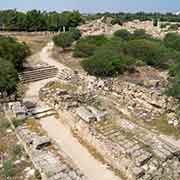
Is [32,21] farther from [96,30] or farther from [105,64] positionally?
[105,64]

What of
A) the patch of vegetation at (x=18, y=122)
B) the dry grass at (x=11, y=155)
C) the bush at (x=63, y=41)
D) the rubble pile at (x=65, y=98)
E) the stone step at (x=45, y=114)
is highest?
the bush at (x=63, y=41)

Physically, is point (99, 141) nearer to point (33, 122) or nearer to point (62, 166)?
point (62, 166)

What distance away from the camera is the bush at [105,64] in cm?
2192

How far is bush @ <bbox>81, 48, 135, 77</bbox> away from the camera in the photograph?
21922 mm

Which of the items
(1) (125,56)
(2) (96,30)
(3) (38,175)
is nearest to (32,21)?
(2) (96,30)

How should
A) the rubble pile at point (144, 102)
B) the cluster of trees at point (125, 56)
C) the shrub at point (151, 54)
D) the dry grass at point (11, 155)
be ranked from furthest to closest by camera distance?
the shrub at point (151, 54) → the cluster of trees at point (125, 56) → the rubble pile at point (144, 102) → the dry grass at point (11, 155)

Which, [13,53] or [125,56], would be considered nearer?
[13,53]

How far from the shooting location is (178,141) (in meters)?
12.5

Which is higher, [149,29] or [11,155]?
[149,29]

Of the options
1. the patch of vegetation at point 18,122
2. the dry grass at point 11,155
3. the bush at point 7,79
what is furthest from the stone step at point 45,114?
the bush at point 7,79

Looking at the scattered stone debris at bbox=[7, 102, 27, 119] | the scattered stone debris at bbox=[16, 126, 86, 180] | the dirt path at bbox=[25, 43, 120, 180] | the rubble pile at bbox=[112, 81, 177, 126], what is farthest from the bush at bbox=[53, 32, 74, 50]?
the scattered stone debris at bbox=[16, 126, 86, 180]

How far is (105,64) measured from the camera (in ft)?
71.7

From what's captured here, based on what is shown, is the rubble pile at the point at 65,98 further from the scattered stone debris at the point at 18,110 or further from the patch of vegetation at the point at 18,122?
the patch of vegetation at the point at 18,122

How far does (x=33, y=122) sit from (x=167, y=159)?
22.7 ft
